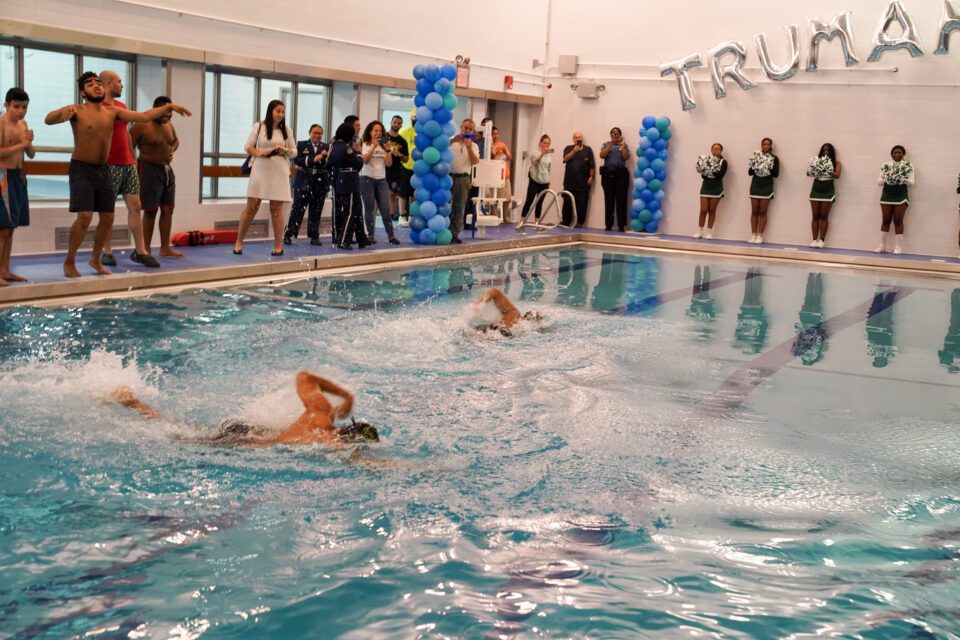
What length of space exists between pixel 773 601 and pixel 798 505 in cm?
103

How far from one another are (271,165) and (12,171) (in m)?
3.42

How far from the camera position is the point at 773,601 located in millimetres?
3432

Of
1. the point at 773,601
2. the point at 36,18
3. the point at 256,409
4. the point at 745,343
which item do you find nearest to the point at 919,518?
the point at 773,601

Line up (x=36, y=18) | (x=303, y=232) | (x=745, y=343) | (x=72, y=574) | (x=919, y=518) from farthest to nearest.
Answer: (x=303, y=232) < (x=36, y=18) < (x=745, y=343) < (x=919, y=518) < (x=72, y=574)

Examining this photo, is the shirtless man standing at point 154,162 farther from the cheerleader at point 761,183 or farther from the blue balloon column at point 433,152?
the cheerleader at point 761,183

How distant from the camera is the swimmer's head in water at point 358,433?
4.66 metres

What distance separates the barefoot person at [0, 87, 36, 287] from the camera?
8.02m

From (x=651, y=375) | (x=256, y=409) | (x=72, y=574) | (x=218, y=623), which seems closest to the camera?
(x=218, y=623)

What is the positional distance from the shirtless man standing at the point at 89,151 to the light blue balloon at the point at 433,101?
16.4 ft

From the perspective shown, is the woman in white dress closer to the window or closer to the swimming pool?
the window

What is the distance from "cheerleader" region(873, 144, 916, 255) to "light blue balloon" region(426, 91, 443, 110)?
27.0ft

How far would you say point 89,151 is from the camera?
8.65 m

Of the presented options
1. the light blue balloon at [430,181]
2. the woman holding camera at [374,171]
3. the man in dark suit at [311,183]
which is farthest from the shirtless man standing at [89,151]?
the light blue balloon at [430,181]

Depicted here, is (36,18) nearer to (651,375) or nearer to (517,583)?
(651,375)
